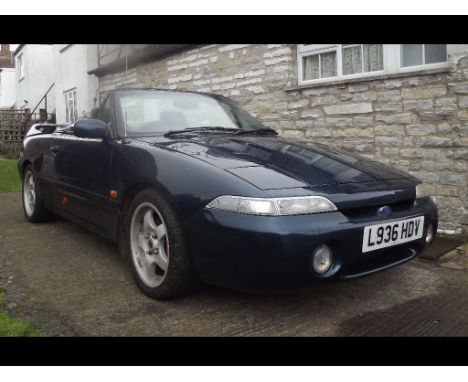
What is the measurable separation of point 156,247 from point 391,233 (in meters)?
1.37

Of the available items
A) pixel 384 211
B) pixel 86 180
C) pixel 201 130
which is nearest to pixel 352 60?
pixel 201 130

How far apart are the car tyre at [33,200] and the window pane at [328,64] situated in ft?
12.8

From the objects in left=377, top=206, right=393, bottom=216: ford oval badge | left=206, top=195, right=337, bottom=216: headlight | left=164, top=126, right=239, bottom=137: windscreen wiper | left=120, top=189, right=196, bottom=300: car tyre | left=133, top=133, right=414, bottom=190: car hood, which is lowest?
left=120, top=189, right=196, bottom=300: car tyre

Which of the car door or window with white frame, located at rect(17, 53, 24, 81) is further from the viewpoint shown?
window with white frame, located at rect(17, 53, 24, 81)

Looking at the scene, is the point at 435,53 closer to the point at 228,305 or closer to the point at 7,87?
the point at 228,305

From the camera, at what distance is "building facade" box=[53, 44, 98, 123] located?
13539mm

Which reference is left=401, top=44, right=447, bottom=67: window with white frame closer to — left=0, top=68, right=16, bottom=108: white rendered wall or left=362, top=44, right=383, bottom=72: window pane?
left=362, top=44, right=383, bottom=72: window pane

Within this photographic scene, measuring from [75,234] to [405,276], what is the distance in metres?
3.01

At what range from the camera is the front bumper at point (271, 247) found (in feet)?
6.97

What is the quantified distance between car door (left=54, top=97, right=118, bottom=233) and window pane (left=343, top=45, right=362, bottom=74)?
3.51 meters

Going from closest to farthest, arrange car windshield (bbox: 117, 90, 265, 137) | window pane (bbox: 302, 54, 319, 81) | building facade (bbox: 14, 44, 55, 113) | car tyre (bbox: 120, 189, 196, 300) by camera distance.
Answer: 1. car tyre (bbox: 120, 189, 196, 300)
2. car windshield (bbox: 117, 90, 265, 137)
3. window pane (bbox: 302, 54, 319, 81)
4. building facade (bbox: 14, 44, 55, 113)

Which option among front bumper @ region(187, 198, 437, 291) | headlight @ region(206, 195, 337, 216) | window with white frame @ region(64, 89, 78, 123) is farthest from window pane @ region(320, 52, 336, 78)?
window with white frame @ region(64, 89, 78, 123)

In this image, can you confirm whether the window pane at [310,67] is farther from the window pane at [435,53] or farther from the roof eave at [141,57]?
the roof eave at [141,57]
